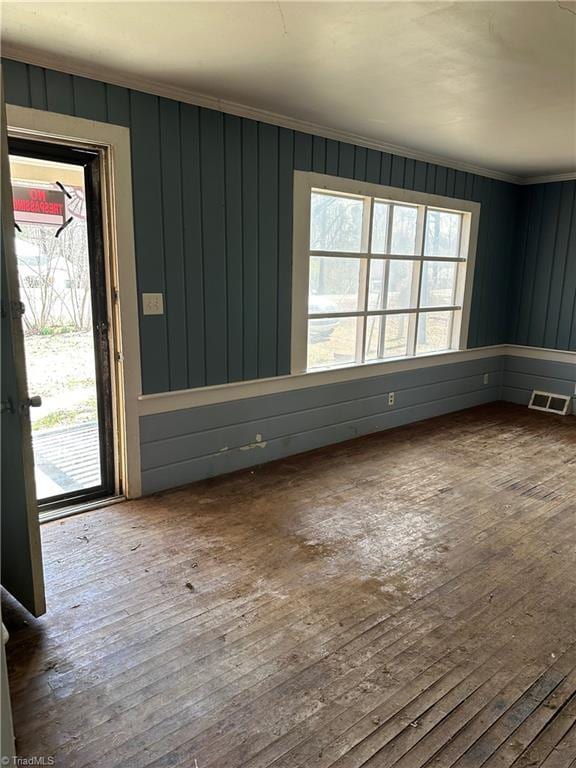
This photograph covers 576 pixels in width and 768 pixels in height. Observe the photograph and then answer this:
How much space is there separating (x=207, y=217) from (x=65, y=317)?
109 centimetres

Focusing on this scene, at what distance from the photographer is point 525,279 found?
578 centimetres

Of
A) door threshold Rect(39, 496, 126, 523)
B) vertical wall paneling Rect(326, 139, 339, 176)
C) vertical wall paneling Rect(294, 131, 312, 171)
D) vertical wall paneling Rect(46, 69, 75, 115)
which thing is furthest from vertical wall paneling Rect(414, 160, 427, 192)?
door threshold Rect(39, 496, 126, 523)

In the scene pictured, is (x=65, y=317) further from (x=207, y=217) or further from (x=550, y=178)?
(x=550, y=178)

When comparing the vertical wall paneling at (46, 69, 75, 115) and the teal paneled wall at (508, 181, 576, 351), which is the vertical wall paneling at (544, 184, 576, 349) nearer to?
the teal paneled wall at (508, 181, 576, 351)

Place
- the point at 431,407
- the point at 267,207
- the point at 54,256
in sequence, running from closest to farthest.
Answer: the point at 54,256
the point at 267,207
the point at 431,407

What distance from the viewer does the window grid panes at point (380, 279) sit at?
407cm

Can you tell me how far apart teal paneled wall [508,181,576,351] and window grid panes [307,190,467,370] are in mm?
1034

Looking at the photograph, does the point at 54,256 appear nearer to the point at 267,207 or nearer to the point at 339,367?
the point at 267,207

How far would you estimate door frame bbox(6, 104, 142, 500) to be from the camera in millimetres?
2605

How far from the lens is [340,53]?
2.37 meters

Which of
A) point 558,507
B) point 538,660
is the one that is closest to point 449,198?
point 558,507

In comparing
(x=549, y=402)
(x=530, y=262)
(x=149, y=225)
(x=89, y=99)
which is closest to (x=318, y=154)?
(x=149, y=225)

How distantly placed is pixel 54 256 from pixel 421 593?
2.67 metres

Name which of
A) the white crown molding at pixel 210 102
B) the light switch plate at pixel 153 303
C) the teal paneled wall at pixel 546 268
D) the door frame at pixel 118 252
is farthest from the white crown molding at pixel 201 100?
the teal paneled wall at pixel 546 268
